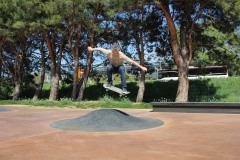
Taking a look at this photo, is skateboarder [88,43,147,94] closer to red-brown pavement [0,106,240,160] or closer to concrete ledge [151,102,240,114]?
red-brown pavement [0,106,240,160]

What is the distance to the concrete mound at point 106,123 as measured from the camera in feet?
21.7

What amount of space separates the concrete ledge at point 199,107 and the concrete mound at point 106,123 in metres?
3.26

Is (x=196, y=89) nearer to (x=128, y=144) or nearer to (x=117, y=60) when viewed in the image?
(x=117, y=60)

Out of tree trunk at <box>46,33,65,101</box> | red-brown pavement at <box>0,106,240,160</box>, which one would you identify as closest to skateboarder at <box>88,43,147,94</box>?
red-brown pavement at <box>0,106,240,160</box>

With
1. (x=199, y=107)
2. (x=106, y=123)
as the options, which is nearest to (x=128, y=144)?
(x=106, y=123)

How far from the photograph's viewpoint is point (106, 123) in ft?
22.7

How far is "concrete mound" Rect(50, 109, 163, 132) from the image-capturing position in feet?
21.7

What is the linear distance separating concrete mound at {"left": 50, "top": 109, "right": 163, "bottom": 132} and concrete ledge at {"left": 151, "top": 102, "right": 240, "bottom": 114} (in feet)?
10.7

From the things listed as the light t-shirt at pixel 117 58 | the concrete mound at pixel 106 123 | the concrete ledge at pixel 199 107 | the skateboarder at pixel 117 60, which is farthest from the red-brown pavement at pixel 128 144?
the concrete ledge at pixel 199 107

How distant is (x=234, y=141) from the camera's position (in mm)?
5074

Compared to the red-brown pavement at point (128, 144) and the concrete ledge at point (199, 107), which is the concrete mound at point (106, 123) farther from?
the concrete ledge at point (199, 107)

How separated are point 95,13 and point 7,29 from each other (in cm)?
607

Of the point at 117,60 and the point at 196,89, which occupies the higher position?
the point at 117,60

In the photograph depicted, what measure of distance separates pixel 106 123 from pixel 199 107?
15.0 feet
